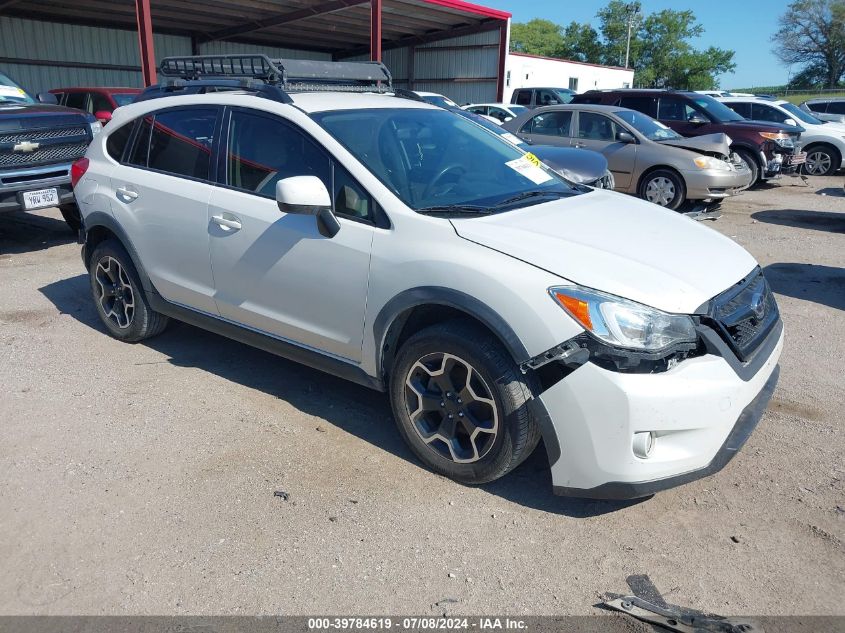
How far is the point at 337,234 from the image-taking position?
3.57 meters

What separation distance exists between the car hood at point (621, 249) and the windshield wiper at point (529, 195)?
4.1 inches

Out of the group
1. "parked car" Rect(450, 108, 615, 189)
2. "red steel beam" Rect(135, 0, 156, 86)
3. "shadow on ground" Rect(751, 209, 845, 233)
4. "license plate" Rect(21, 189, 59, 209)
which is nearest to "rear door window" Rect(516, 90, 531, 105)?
"red steel beam" Rect(135, 0, 156, 86)

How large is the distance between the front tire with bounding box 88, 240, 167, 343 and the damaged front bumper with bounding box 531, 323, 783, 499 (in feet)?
10.4

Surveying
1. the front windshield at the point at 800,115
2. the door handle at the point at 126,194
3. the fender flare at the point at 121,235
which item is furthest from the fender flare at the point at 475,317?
the front windshield at the point at 800,115

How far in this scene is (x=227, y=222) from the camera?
4.05 meters

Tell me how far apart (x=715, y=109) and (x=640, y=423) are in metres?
12.8

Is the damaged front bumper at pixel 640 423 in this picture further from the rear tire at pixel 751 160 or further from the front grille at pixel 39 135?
the rear tire at pixel 751 160

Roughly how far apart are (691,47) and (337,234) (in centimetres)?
8420

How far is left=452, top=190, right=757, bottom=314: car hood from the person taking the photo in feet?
9.61

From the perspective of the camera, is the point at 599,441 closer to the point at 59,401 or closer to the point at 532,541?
the point at 532,541

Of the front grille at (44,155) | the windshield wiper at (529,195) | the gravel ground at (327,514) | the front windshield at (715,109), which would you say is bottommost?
the gravel ground at (327,514)

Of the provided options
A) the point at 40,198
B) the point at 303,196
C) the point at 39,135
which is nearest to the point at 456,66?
the point at 39,135

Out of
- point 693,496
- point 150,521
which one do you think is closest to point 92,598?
point 150,521

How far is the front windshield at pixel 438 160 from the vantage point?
3621mm
